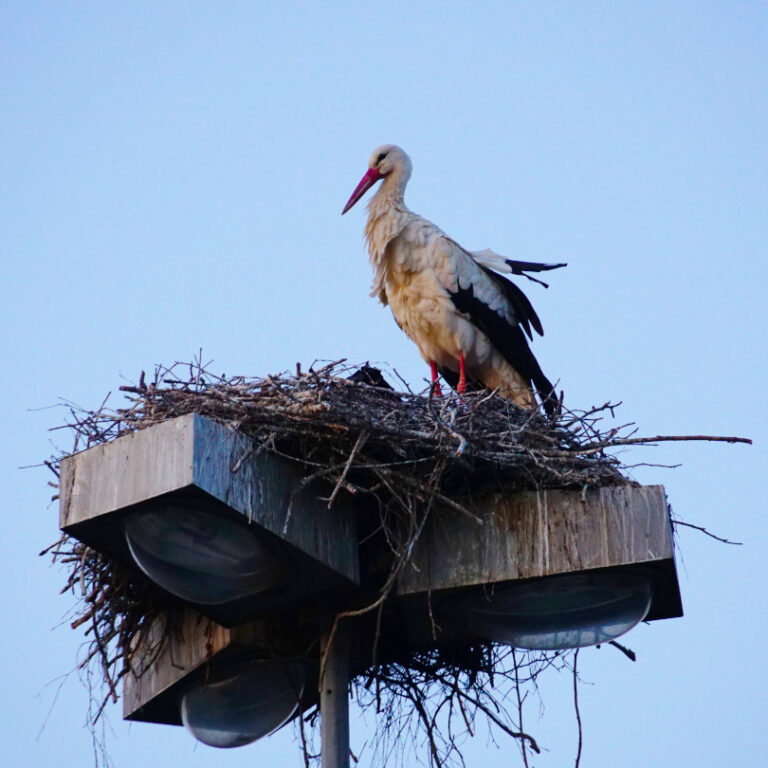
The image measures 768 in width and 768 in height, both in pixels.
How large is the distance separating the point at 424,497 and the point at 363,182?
411 centimetres

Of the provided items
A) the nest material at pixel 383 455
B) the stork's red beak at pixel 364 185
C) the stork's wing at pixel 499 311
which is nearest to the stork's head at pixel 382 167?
the stork's red beak at pixel 364 185

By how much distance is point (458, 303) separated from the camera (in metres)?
8.20

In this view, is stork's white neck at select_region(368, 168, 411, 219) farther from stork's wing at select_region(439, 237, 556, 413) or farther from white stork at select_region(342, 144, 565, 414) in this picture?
stork's wing at select_region(439, 237, 556, 413)

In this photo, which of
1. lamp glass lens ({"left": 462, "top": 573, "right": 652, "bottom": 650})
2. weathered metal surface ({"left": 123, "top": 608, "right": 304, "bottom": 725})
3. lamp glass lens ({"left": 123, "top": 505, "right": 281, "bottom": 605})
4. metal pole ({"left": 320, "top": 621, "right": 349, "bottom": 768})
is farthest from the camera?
weathered metal surface ({"left": 123, "top": 608, "right": 304, "bottom": 725})

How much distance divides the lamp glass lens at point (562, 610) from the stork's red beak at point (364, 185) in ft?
13.2

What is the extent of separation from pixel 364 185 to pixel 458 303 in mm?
1379

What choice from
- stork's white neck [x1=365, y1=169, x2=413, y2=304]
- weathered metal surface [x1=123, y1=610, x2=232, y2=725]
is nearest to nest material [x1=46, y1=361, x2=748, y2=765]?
weathered metal surface [x1=123, y1=610, x2=232, y2=725]

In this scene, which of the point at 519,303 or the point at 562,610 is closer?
the point at 562,610

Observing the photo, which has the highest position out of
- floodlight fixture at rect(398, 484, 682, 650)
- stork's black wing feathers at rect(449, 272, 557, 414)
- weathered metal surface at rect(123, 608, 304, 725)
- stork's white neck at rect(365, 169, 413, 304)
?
stork's white neck at rect(365, 169, 413, 304)

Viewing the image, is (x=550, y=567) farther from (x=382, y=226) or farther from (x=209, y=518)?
(x=382, y=226)

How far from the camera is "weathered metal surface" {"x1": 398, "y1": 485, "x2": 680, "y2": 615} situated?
5430 millimetres

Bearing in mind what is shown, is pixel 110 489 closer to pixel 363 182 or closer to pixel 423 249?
pixel 423 249

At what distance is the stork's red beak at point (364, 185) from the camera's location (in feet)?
30.0

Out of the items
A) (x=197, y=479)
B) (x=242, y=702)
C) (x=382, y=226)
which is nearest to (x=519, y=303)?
(x=382, y=226)
